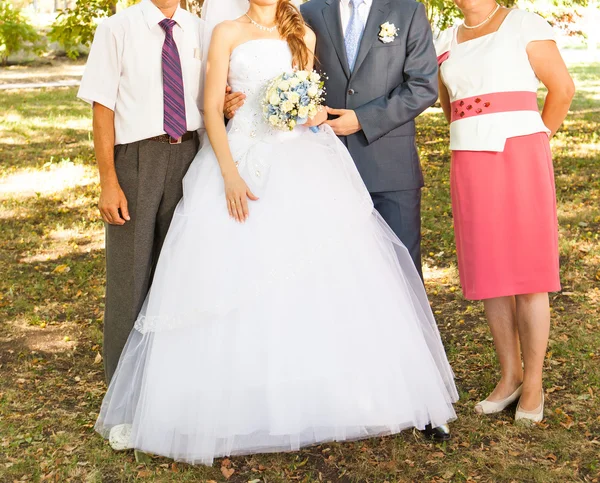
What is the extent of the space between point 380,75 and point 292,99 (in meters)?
0.64

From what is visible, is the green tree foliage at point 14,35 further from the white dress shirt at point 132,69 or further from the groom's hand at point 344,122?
the groom's hand at point 344,122

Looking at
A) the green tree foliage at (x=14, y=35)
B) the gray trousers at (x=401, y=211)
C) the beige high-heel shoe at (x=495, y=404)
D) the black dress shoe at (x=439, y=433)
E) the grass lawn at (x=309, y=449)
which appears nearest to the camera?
the grass lawn at (x=309, y=449)

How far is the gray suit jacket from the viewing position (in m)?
4.01

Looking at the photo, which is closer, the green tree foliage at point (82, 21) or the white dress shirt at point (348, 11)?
the white dress shirt at point (348, 11)

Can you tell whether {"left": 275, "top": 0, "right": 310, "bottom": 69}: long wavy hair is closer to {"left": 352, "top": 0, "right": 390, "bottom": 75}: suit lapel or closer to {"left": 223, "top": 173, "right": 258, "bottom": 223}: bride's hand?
{"left": 352, "top": 0, "right": 390, "bottom": 75}: suit lapel

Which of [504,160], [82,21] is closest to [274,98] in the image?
[504,160]

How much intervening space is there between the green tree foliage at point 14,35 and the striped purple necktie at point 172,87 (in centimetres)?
1932

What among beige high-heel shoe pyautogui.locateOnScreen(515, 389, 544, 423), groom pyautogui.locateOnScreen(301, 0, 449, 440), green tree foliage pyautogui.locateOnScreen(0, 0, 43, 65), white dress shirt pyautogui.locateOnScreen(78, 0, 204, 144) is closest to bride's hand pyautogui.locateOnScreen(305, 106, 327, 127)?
groom pyautogui.locateOnScreen(301, 0, 449, 440)

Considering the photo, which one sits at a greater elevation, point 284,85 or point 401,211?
point 284,85

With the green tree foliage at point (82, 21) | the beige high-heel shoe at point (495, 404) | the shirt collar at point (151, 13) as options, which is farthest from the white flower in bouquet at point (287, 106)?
the green tree foliage at point (82, 21)

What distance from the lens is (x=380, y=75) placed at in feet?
13.3

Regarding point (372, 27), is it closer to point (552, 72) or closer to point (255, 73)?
point (255, 73)

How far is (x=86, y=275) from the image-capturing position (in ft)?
23.5

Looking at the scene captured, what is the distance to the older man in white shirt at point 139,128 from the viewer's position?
382 centimetres
